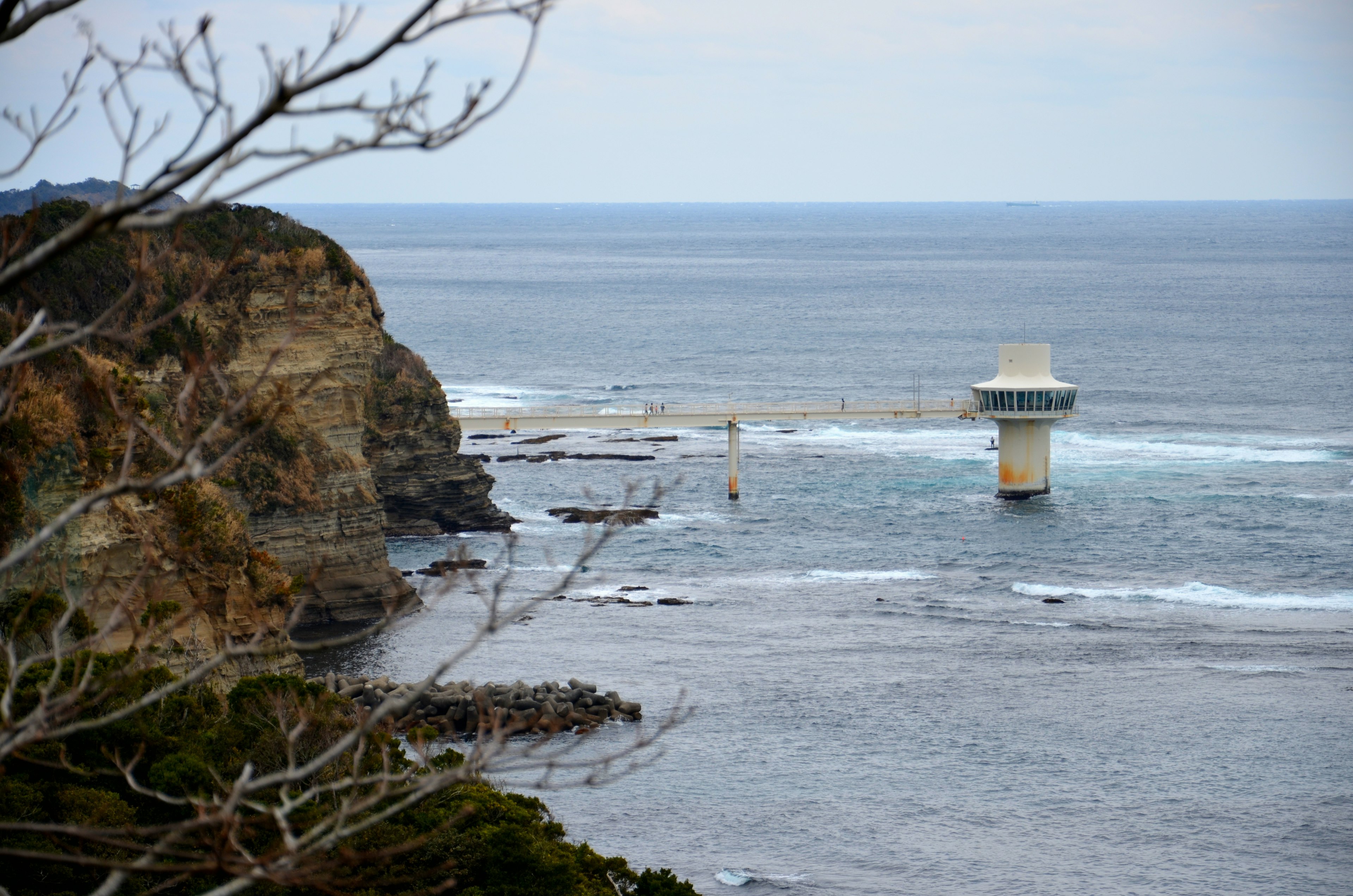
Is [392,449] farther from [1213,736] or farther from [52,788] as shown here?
[52,788]

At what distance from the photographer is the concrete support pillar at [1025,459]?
266ft

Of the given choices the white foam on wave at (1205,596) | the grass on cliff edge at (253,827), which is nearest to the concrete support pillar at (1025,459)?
the white foam on wave at (1205,596)

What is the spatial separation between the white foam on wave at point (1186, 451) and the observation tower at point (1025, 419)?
32.9 ft

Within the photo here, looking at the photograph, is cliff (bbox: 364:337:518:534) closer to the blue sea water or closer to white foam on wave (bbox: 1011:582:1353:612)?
the blue sea water

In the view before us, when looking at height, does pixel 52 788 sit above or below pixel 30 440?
below

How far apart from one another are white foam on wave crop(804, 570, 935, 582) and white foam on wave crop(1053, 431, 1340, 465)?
98.4 feet

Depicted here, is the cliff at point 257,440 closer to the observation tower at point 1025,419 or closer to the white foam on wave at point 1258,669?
the observation tower at point 1025,419

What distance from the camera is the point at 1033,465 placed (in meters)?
81.4

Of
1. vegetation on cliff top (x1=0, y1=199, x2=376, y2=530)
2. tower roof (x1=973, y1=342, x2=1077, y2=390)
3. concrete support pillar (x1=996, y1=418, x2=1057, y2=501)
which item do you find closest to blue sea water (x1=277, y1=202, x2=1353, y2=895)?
concrete support pillar (x1=996, y1=418, x2=1057, y2=501)

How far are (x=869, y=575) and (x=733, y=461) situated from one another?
1835cm

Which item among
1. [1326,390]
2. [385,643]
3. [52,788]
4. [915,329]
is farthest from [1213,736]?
[915,329]

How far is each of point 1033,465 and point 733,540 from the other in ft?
64.6

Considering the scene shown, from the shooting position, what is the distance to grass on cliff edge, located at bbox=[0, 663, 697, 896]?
75.6ft

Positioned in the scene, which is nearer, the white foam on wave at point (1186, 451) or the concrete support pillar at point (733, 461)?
the concrete support pillar at point (733, 461)
